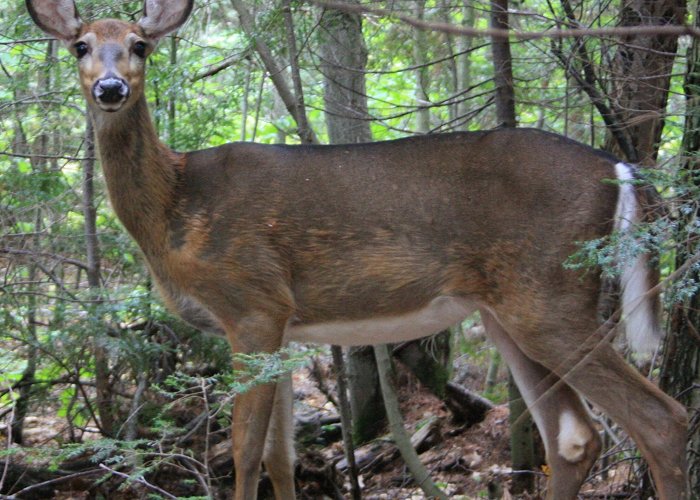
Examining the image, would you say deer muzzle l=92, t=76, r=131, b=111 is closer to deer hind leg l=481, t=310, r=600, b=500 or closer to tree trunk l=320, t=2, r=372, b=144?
tree trunk l=320, t=2, r=372, b=144

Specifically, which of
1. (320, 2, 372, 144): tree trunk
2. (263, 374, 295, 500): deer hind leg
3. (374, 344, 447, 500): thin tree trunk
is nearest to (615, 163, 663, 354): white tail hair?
(374, 344, 447, 500): thin tree trunk

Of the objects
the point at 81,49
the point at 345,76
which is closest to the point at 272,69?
the point at 345,76

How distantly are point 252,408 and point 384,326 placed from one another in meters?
0.89

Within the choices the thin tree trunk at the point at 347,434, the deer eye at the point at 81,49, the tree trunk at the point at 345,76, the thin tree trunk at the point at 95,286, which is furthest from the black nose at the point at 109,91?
the thin tree trunk at the point at 347,434

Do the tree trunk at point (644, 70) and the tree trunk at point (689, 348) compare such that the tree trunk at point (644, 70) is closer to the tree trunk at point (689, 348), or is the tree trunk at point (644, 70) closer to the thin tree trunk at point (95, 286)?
the tree trunk at point (689, 348)

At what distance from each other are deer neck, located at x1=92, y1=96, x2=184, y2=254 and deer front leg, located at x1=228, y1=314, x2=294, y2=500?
2.47ft

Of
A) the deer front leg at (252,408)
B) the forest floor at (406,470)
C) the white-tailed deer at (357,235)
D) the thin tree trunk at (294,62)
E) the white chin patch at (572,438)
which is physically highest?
the thin tree trunk at (294,62)

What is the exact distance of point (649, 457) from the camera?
4.75m

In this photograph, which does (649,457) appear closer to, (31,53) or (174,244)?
(174,244)

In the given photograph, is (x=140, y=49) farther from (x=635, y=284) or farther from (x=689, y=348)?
(x=689, y=348)

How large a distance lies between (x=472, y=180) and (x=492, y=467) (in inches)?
106

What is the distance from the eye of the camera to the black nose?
5016 millimetres

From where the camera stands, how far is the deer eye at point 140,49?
5.44 meters

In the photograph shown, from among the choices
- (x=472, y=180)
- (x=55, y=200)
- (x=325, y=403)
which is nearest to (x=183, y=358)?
(x=55, y=200)
